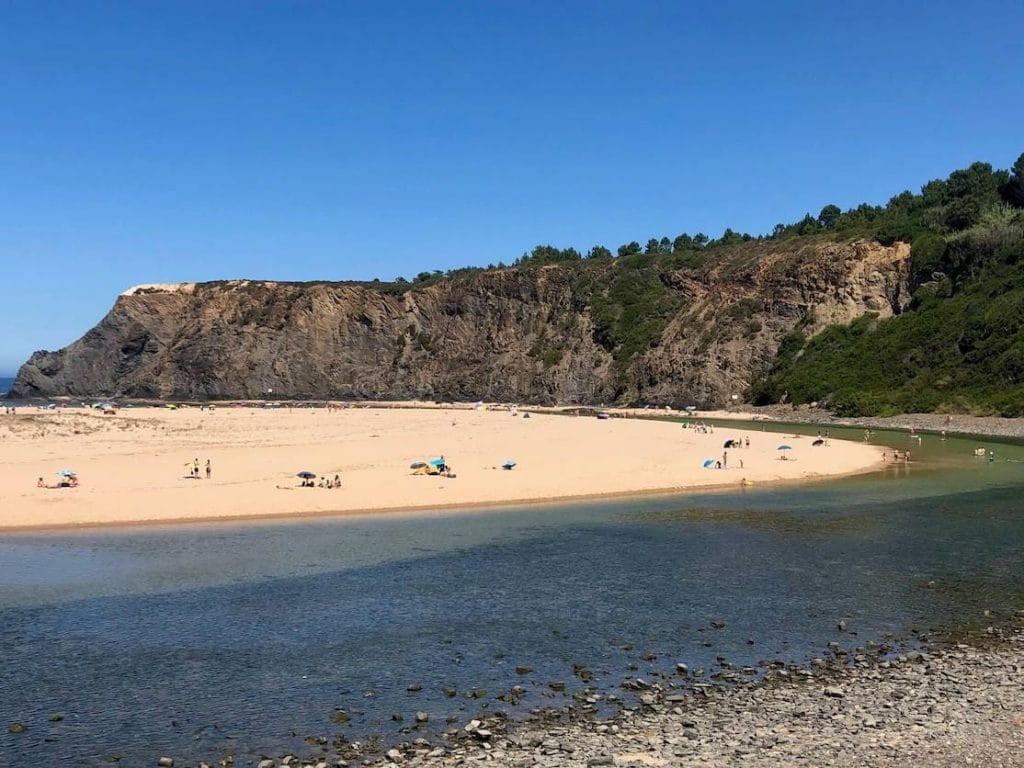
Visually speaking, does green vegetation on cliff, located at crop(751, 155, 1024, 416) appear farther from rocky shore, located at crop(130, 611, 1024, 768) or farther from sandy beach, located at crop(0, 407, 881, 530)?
rocky shore, located at crop(130, 611, 1024, 768)

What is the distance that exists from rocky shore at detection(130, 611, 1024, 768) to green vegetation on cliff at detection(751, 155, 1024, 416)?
66180mm

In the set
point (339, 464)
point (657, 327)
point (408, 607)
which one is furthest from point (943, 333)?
point (408, 607)

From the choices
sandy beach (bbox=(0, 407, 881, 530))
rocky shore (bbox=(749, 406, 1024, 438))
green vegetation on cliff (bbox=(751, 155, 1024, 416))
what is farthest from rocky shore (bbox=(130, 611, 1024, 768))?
green vegetation on cliff (bbox=(751, 155, 1024, 416))

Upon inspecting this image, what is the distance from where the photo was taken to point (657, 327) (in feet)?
386

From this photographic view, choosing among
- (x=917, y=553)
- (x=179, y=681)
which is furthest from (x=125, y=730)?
(x=917, y=553)

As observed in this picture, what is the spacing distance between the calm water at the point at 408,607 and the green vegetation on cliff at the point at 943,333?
51.2 m

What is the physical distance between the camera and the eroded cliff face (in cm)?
10469

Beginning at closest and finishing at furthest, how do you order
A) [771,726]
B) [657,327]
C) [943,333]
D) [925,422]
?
[771,726], [925,422], [943,333], [657,327]

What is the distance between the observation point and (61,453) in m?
44.3

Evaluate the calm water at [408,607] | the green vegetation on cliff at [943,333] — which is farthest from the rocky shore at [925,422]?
the calm water at [408,607]

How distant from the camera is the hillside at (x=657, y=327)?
86500 mm

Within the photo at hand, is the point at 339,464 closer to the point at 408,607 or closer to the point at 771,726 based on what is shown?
the point at 408,607

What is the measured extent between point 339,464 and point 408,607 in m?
24.9

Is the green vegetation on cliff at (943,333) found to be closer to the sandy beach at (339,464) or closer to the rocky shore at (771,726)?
the sandy beach at (339,464)
